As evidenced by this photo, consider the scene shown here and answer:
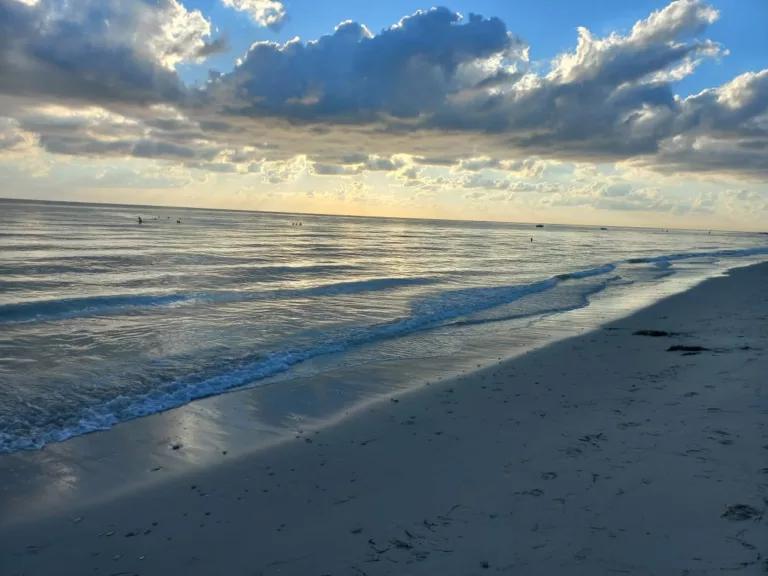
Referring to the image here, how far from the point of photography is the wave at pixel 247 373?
8.36 m

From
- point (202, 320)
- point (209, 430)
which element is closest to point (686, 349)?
point (209, 430)

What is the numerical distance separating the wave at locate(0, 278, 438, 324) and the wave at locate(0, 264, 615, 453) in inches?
190

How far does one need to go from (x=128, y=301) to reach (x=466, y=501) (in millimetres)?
17815

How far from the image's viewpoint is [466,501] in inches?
232

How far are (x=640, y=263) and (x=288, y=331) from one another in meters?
41.1

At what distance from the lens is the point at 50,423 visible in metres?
8.62

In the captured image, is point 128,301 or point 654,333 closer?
point 654,333

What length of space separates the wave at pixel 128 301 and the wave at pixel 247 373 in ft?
15.9

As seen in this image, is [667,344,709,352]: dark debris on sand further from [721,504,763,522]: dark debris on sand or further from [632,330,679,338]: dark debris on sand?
[721,504,763,522]: dark debris on sand

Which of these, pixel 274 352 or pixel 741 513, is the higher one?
pixel 741 513

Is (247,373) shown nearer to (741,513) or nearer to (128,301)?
(741,513)

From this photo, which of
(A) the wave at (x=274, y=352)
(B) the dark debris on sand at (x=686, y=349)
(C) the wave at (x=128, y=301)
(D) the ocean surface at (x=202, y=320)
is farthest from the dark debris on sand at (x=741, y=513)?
(C) the wave at (x=128, y=301)

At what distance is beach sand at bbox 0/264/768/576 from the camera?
4.82 m

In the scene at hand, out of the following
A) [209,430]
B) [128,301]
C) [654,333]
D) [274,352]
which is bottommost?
[209,430]
